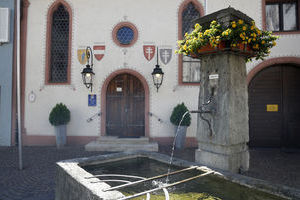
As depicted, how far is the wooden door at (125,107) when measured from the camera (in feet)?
26.3

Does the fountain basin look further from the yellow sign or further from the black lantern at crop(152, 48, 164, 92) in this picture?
the yellow sign

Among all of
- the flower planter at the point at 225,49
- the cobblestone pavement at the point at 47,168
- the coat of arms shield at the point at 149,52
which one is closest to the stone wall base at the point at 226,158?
the cobblestone pavement at the point at 47,168

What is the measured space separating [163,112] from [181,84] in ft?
4.37

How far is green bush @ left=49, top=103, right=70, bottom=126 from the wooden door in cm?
156

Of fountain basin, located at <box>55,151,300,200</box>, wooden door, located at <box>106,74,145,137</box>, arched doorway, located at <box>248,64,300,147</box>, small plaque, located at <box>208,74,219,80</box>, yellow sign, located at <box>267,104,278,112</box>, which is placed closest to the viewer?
fountain basin, located at <box>55,151,300,200</box>

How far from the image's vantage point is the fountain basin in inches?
72.4

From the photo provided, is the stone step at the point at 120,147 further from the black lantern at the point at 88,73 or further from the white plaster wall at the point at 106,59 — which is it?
the black lantern at the point at 88,73

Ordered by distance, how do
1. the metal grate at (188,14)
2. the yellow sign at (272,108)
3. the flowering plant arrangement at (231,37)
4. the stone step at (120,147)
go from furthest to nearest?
the metal grate at (188,14) → the yellow sign at (272,108) → the stone step at (120,147) → the flowering plant arrangement at (231,37)

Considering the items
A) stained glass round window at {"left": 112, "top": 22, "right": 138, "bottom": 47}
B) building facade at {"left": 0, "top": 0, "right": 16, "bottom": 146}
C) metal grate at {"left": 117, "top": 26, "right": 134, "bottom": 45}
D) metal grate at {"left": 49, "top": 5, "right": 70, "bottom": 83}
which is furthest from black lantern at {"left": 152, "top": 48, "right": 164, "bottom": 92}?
building facade at {"left": 0, "top": 0, "right": 16, "bottom": 146}

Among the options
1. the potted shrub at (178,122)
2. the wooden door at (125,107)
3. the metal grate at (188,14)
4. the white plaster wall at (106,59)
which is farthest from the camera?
the metal grate at (188,14)

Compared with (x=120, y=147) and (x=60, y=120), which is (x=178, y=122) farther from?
(x=60, y=120)

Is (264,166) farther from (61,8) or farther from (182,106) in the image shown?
(61,8)

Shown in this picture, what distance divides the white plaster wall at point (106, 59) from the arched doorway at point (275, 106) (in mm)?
998

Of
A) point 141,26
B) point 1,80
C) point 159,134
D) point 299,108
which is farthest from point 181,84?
point 1,80
